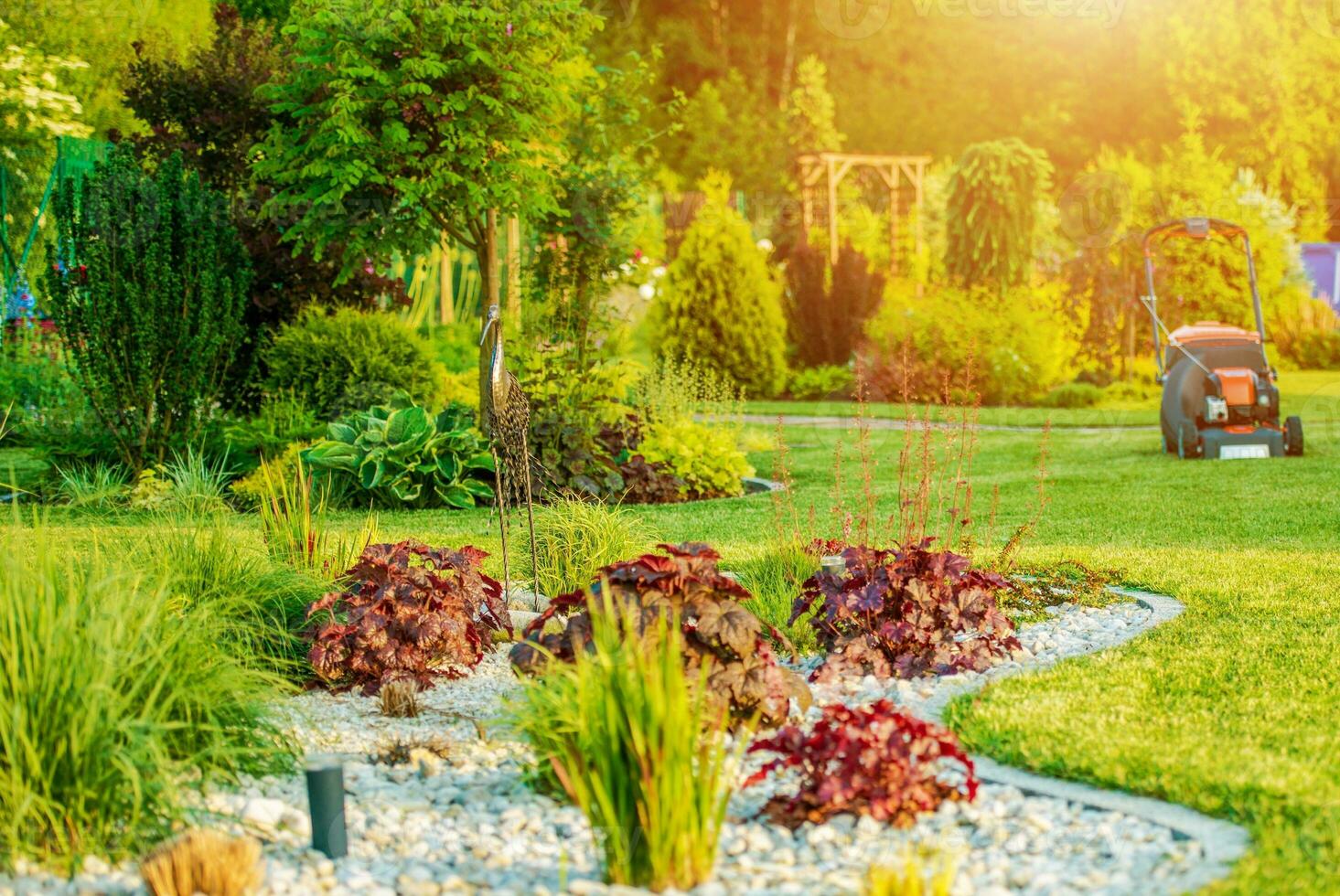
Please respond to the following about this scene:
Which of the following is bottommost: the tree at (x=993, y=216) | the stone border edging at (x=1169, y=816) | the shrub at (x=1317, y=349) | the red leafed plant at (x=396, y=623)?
the stone border edging at (x=1169, y=816)

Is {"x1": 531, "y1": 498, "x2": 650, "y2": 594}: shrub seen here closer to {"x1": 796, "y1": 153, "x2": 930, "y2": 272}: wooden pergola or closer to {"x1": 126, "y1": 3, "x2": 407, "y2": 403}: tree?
{"x1": 126, "y1": 3, "x2": 407, "y2": 403}: tree

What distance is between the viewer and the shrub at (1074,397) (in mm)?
14516

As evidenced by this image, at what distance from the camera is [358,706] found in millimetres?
4141

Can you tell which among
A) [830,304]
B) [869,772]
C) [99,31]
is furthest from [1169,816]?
[99,31]

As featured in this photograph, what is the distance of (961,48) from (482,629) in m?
33.1

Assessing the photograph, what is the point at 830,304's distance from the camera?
16453 millimetres

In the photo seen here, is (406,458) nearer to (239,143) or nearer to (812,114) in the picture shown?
(239,143)

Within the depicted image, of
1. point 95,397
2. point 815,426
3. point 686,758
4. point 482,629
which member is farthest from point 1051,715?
point 815,426

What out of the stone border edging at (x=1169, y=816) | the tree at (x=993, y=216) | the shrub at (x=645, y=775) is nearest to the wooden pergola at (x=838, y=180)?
the tree at (x=993, y=216)

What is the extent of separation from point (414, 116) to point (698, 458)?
272 cm

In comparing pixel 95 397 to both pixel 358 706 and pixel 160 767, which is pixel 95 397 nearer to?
pixel 358 706

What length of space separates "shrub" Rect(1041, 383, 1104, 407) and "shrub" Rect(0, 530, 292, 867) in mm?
12348

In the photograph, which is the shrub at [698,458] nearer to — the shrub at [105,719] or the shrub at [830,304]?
the shrub at [105,719]

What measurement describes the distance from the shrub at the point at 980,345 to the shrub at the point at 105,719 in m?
11.2
